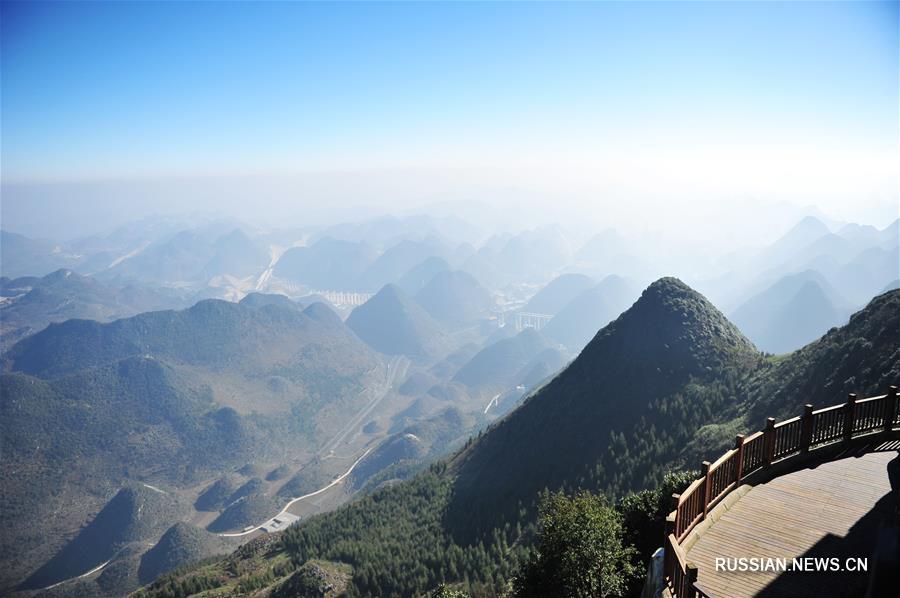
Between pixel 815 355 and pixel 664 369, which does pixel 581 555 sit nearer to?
pixel 815 355

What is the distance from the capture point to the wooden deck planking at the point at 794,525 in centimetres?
1399

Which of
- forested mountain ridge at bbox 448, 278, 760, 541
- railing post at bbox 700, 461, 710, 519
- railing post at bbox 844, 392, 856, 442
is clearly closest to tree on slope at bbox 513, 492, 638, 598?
railing post at bbox 700, 461, 710, 519

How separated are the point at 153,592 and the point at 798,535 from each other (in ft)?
404

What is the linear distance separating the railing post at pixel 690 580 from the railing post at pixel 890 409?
13.8 m

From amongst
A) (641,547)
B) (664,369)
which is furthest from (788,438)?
(664,369)

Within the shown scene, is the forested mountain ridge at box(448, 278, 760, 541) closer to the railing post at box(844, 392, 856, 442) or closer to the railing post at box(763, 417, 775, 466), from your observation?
the railing post at box(844, 392, 856, 442)

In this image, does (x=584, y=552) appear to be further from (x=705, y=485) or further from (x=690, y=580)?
(x=690, y=580)

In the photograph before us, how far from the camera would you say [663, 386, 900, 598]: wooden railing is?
15.4 metres

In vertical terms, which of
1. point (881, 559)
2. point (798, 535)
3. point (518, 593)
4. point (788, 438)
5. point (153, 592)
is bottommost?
point (153, 592)

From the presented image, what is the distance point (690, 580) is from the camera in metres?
11.8

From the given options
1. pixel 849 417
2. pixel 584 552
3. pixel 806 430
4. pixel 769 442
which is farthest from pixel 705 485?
pixel 584 552

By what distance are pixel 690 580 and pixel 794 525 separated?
7177 mm

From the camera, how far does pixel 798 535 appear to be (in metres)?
15.8

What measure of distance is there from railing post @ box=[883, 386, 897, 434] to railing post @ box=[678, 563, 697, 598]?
1380 cm
